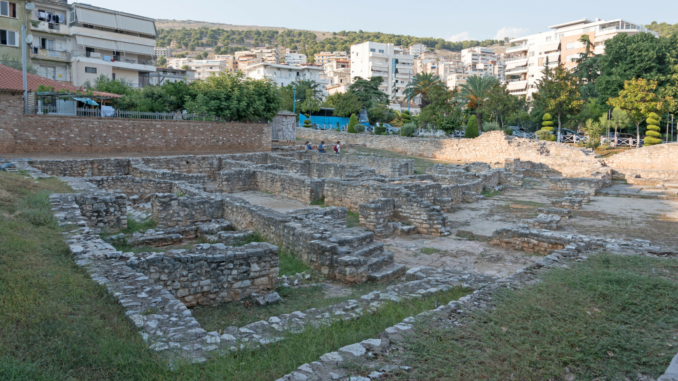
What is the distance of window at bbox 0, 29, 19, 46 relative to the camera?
1500 inches

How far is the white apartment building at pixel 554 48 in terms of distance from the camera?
2904 inches

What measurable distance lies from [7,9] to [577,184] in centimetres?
4631

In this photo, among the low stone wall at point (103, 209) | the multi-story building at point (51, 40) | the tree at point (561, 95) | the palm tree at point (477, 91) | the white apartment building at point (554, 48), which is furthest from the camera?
the white apartment building at point (554, 48)

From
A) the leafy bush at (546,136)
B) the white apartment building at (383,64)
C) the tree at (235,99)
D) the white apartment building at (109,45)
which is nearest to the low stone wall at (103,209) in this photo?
the tree at (235,99)

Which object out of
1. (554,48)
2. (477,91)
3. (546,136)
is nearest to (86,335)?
(546,136)

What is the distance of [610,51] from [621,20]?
50.4m

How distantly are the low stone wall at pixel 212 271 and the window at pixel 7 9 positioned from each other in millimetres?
43566

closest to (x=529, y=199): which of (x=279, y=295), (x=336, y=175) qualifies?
(x=336, y=175)

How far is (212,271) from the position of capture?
6.64 metres

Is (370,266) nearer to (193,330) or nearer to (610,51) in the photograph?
(193,330)

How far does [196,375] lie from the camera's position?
3826 mm

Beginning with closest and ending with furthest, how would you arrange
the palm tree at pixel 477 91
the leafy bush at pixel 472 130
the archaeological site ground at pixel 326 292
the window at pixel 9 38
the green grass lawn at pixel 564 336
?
1. the green grass lawn at pixel 564 336
2. the archaeological site ground at pixel 326 292
3. the window at pixel 9 38
4. the leafy bush at pixel 472 130
5. the palm tree at pixel 477 91

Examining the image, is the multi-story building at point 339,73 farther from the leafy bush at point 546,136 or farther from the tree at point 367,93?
the leafy bush at point 546,136

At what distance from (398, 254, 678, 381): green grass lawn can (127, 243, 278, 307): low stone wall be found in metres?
3.24
